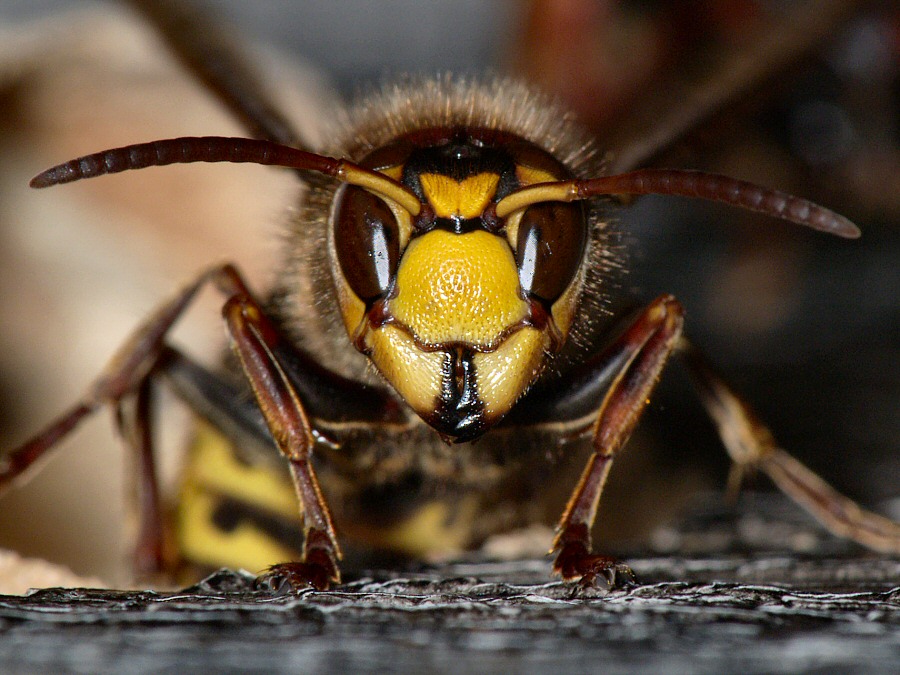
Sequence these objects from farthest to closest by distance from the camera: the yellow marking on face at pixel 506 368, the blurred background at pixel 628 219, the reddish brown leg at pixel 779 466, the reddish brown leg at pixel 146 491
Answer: the blurred background at pixel 628 219 < the reddish brown leg at pixel 146 491 < the reddish brown leg at pixel 779 466 < the yellow marking on face at pixel 506 368

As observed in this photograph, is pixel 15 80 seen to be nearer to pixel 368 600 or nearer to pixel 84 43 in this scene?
pixel 84 43

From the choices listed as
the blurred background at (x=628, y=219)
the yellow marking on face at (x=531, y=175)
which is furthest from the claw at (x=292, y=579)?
the blurred background at (x=628, y=219)

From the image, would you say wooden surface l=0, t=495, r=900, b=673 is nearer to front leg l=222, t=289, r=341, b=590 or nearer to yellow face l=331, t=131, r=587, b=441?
front leg l=222, t=289, r=341, b=590

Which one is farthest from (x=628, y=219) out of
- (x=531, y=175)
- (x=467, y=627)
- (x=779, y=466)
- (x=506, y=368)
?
(x=467, y=627)

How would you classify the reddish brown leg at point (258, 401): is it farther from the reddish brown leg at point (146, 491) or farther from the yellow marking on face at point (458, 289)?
the yellow marking on face at point (458, 289)

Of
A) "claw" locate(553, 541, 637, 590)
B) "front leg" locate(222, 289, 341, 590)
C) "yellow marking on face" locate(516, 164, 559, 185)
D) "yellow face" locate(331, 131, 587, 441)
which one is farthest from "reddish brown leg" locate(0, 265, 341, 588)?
"yellow marking on face" locate(516, 164, 559, 185)

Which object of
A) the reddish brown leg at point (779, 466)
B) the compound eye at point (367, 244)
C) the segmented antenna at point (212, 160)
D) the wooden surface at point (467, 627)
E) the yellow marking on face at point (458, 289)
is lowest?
the wooden surface at point (467, 627)
